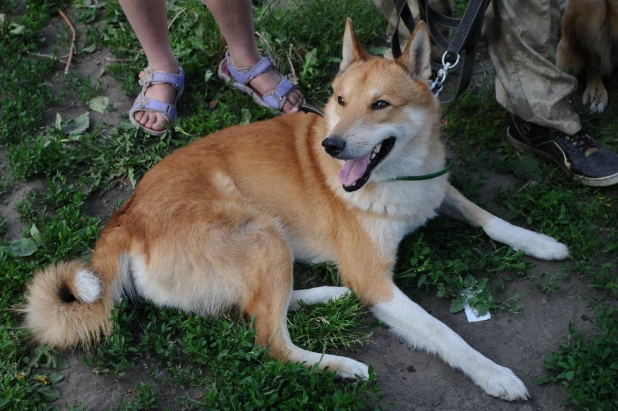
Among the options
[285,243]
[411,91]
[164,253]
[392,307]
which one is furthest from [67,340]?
[411,91]

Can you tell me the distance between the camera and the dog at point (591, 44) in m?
3.98

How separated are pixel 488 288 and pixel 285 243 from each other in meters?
1.18

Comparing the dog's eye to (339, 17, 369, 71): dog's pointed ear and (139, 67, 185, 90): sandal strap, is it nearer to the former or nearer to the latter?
(339, 17, 369, 71): dog's pointed ear

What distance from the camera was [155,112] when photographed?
4.32 meters

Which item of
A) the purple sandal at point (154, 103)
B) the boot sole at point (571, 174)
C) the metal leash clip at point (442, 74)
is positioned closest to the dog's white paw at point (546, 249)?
the boot sole at point (571, 174)

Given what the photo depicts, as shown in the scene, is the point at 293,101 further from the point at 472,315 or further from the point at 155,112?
the point at 472,315

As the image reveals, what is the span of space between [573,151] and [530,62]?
67 cm

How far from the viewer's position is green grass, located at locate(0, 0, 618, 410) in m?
2.82

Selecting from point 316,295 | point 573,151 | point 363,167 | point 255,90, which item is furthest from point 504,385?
point 255,90

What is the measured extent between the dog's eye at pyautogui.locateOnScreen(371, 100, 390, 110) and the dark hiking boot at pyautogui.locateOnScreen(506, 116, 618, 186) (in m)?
1.49

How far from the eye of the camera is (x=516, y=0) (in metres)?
3.49

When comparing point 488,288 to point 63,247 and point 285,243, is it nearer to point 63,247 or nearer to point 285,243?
point 285,243

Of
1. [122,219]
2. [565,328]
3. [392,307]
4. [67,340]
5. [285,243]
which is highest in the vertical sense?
[122,219]

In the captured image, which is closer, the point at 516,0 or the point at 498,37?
the point at 516,0
